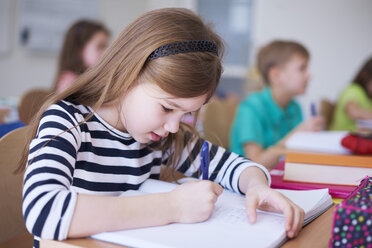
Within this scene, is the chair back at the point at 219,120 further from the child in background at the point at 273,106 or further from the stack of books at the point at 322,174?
the stack of books at the point at 322,174

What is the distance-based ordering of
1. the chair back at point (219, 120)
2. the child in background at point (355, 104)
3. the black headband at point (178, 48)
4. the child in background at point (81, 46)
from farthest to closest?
1. the child in background at point (355, 104)
2. the child in background at point (81, 46)
3. the chair back at point (219, 120)
4. the black headband at point (178, 48)

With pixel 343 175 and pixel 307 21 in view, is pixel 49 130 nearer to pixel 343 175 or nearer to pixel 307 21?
pixel 343 175

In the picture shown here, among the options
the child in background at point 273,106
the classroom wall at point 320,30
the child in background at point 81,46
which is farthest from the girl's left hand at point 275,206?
the classroom wall at point 320,30

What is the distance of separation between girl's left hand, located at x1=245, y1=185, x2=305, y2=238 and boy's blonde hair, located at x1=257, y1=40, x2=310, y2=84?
1.58m

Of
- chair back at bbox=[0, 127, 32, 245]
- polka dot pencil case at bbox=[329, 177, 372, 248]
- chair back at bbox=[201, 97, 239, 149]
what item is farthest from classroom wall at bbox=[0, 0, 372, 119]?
polka dot pencil case at bbox=[329, 177, 372, 248]

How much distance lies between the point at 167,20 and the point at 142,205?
0.37 metres

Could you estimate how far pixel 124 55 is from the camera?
840 millimetres

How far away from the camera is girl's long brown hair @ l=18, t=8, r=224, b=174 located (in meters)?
0.81

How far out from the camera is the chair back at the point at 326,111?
10.9 ft

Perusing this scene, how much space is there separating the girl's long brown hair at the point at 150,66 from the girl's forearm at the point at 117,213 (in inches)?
9.1

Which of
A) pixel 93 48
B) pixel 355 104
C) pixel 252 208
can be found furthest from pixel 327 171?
pixel 355 104

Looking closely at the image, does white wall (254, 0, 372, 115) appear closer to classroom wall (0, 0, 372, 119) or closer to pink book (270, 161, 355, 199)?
classroom wall (0, 0, 372, 119)

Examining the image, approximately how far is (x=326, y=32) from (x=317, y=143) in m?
3.08

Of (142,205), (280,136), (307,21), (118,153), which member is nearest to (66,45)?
(280,136)
